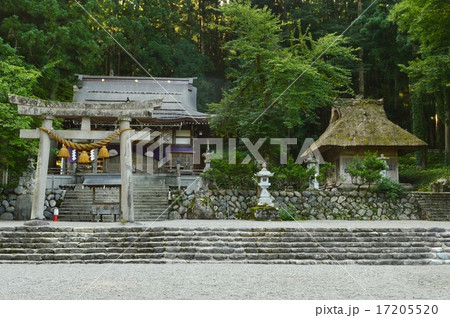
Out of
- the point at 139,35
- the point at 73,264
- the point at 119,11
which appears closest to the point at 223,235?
the point at 73,264

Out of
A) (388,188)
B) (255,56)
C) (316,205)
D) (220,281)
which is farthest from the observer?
(255,56)

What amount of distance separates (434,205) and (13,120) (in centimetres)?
1610

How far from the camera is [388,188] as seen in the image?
1689 centimetres

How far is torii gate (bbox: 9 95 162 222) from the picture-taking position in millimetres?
11680

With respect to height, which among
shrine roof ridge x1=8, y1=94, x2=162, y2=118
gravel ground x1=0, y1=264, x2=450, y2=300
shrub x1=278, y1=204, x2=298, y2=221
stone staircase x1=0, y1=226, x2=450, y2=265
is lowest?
gravel ground x1=0, y1=264, x2=450, y2=300

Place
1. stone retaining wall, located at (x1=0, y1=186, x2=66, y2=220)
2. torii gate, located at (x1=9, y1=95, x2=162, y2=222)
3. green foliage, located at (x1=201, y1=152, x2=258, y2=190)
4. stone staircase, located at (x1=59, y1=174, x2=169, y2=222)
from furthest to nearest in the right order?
stone staircase, located at (x1=59, y1=174, x2=169, y2=222), stone retaining wall, located at (x1=0, y1=186, x2=66, y2=220), green foliage, located at (x1=201, y1=152, x2=258, y2=190), torii gate, located at (x1=9, y1=95, x2=162, y2=222)

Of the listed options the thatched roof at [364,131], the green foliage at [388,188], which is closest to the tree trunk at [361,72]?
the thatched roof at [364,131]

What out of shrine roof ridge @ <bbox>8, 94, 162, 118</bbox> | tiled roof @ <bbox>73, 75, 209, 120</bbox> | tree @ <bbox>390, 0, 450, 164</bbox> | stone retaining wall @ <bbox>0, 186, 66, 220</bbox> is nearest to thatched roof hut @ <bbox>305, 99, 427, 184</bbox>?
tree @ <bbox>390, 0, 450, 164</bbox>

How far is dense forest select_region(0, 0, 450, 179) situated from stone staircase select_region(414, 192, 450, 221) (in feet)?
14.6

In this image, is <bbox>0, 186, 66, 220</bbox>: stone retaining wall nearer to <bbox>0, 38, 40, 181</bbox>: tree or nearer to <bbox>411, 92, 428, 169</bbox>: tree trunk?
<bbox>0, 38, 40, 181</bbox>: tree

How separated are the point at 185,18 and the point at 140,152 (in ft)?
57.3

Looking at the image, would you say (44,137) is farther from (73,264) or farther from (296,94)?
(296,94)

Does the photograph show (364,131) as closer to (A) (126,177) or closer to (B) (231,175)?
(B) (231,175)

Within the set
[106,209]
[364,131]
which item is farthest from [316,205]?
[106,209]
